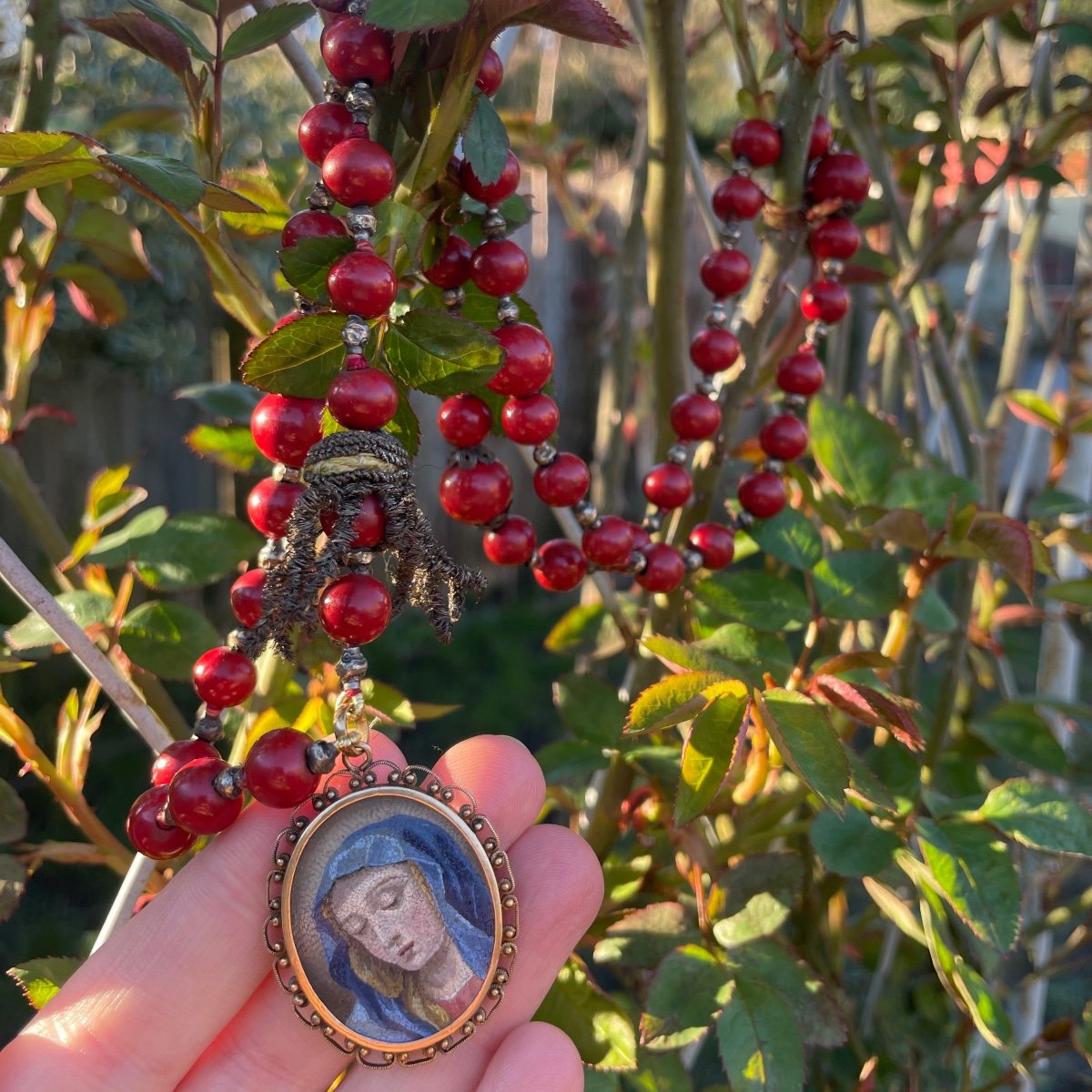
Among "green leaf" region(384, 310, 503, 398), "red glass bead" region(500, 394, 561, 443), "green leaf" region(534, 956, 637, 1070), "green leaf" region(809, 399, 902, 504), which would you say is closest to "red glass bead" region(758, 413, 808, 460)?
"green leaf" region(809, 399, 902, 504)

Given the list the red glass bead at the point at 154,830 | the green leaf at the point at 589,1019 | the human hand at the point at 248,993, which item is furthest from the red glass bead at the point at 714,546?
the red glass bead at the point at 154,830

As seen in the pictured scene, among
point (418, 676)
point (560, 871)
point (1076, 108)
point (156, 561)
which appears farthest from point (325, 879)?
point (418, 676)

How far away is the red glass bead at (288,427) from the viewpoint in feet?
A: 1.99

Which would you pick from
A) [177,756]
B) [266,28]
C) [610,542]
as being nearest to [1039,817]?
[610,542]

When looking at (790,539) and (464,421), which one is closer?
(464,421)

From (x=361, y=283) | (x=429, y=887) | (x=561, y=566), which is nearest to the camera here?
(x=361, y=283)

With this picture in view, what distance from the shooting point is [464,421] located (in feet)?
2.28

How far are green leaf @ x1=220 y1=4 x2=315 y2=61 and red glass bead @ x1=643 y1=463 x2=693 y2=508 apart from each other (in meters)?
0.41

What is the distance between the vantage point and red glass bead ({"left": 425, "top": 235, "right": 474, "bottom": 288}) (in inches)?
26.6

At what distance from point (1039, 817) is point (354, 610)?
0.48 metres

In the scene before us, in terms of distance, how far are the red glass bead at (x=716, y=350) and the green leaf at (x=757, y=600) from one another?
0.57ft

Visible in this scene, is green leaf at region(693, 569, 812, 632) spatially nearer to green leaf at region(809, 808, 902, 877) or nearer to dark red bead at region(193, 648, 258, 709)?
green leaf at region(809, 808, 902, 877)

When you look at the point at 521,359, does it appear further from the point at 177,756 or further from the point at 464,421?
the point at 177,756

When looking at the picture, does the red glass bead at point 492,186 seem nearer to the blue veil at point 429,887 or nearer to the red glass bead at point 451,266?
the red glass bead at point 451,266
